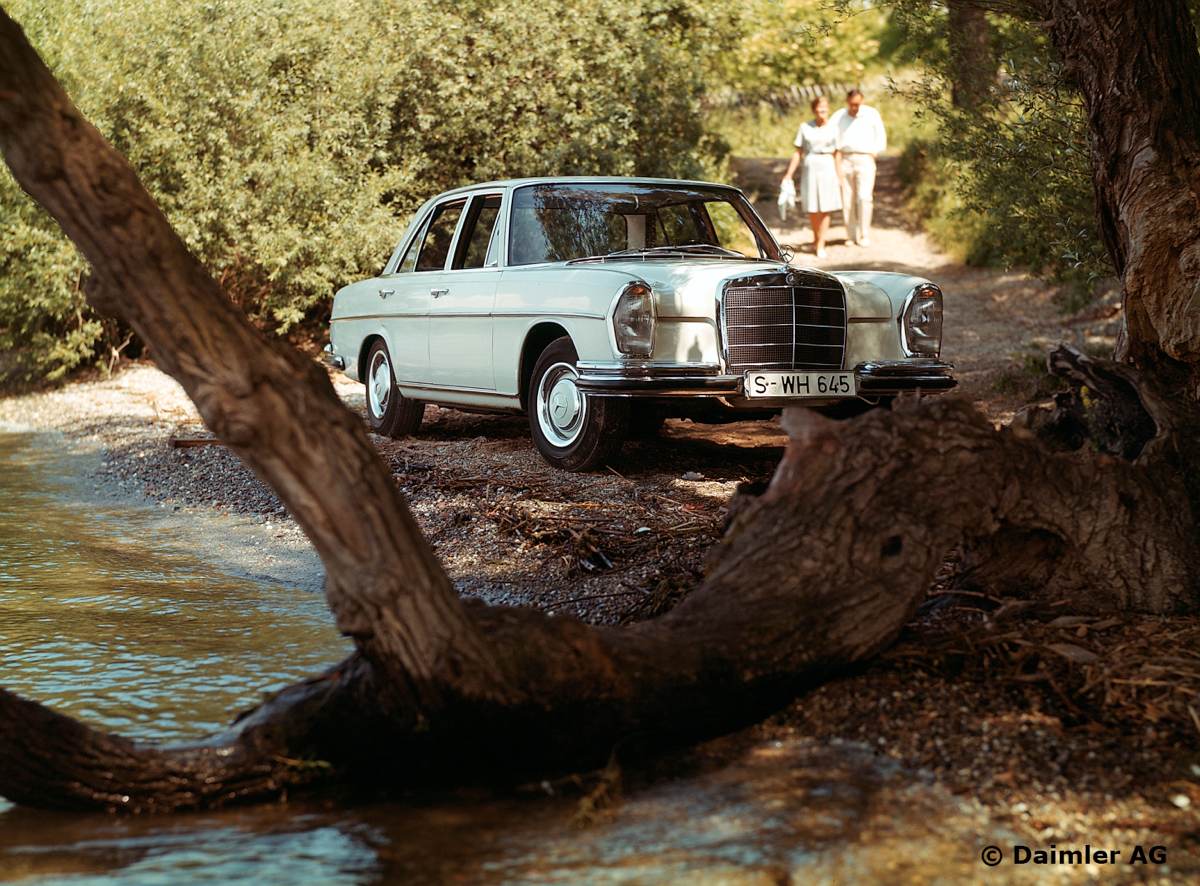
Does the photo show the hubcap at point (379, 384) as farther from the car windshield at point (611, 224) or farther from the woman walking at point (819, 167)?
the woman walking at point (819, 167)

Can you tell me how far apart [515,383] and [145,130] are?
7.78 meters

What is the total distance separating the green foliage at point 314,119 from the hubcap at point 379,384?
16.2 feet

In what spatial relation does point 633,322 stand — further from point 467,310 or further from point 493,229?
point 493,229

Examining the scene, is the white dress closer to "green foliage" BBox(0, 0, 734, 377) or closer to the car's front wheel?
"green foliage" BBox(0, 0, 734, 377)

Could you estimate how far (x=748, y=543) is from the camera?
4629 mm

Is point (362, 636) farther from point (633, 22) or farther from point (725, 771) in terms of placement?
point (633, 22)

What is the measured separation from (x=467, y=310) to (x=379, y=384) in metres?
1.73

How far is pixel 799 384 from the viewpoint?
796cm

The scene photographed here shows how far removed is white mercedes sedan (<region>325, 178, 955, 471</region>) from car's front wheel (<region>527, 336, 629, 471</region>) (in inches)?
0.4

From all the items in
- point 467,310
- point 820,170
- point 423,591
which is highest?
point 820,170

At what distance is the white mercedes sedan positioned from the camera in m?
7.90

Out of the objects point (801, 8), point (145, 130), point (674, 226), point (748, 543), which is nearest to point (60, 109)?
point (748, 543)

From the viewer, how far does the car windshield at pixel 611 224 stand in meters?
9.02

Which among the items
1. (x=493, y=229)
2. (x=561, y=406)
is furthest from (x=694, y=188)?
(x=561, y=406)
